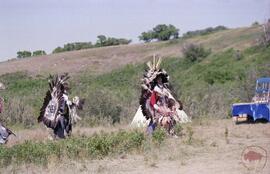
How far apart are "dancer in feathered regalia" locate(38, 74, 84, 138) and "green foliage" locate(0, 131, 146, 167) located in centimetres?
258

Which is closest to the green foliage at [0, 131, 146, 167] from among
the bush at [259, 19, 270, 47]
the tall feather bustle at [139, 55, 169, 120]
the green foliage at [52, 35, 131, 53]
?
the tall feather bustle at [139, 55, 169, 120]

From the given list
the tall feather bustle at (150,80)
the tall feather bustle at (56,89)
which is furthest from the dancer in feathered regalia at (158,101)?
the tall feather bustle at (56,89)

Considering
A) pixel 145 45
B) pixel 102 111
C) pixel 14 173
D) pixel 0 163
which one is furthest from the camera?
pixel 145 45

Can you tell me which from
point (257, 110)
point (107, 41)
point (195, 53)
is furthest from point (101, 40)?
point (257, 110)

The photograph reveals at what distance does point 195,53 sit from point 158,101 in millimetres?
39672

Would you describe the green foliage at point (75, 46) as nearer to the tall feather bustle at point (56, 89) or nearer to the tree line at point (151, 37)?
the tree line at point (151, 37)

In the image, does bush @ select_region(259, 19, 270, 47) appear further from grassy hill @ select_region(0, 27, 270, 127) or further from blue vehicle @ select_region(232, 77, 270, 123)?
blue vehicle @ select_region(232, 77, 270, 123)

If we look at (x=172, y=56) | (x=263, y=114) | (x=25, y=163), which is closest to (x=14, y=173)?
(x=25, y=163)

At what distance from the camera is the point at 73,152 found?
11.9 m

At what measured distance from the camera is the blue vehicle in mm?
17406

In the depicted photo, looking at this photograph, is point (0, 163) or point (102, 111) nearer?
point (0, 163)

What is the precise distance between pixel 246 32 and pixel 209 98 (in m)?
40.0

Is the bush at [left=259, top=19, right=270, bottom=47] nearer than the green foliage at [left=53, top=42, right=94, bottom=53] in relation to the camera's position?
Yes

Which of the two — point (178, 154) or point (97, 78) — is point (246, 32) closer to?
point (97, 78)
